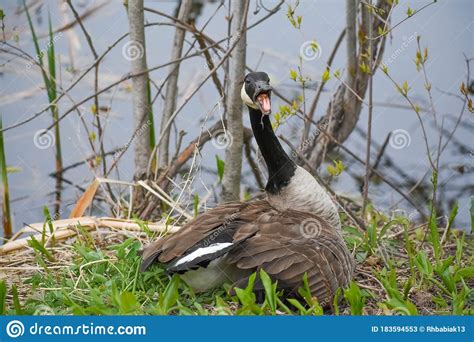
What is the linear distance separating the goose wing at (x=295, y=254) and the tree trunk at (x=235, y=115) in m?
1.16

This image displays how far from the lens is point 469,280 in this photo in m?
3.70

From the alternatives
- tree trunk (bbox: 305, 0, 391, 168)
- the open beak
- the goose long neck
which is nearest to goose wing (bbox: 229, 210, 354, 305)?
the goose long neck

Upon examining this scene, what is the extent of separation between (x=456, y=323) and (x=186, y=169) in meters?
2.76

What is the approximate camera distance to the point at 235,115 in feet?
14.9
